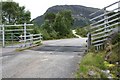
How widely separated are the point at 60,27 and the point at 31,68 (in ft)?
135

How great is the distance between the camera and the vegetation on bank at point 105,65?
30.6ft

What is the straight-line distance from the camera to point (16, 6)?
42312 millimetres

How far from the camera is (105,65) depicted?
1067 cm

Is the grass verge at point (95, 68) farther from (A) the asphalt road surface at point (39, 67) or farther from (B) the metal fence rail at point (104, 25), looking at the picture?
(B) the metal fence rail at point (104, 25)

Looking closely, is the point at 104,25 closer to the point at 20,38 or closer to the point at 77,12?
the point at 20,38

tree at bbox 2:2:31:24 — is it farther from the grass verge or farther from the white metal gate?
the grass verge

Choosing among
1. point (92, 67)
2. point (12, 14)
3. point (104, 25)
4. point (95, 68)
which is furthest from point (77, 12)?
point (95, 68)

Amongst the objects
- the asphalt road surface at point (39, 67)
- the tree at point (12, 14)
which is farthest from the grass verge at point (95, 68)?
the tree at point (12, 14)

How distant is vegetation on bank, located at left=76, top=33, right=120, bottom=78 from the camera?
9336mm

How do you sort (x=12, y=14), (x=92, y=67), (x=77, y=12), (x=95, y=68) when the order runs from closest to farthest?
1. (x=95, y=68)
2. (x=92, y=67)
3. (x=12, y=14)
4. (x=77, y=12)

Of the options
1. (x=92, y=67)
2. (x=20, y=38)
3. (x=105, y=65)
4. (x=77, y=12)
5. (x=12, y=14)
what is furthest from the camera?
(x=77, y=12)

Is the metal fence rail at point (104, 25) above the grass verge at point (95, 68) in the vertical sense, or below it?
above

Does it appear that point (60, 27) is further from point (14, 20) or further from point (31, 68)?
point (31, 68)

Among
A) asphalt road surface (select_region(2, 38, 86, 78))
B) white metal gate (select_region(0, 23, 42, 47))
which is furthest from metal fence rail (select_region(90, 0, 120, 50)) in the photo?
white metal gate (select_region(0, 23, 42, 47))
